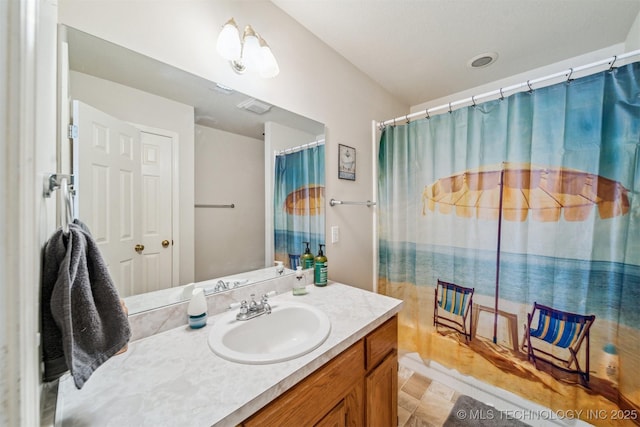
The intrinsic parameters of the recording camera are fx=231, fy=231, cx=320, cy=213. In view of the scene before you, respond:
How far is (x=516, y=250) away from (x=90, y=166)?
2.00m

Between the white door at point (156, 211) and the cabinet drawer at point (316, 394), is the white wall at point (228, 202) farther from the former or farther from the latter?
the cabinet drawer at point (316, 394)

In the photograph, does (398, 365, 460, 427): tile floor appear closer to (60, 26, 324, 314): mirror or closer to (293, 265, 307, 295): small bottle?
(293, 265, 307, 295): small bottle

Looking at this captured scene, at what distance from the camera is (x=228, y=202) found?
1089mm

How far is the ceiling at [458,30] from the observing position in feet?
3.94

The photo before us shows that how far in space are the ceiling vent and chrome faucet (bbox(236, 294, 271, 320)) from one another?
896mm

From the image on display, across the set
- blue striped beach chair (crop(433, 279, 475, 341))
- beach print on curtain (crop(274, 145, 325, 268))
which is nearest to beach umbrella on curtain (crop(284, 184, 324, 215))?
beach print on curtain (crop(274, 145, 325, 268))

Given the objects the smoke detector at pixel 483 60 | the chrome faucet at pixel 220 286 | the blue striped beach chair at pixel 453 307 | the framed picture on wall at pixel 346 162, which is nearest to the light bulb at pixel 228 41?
the framed picture on wall at pixel 346 162

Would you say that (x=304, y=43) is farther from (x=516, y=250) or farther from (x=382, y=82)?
(x=516, y=250)

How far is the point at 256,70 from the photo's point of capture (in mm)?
1120

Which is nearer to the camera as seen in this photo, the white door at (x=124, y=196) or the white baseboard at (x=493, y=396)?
the white door at (x=124, y=196)

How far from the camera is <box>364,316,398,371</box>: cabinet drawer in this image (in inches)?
37.2

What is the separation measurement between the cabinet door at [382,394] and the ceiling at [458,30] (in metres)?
1.77

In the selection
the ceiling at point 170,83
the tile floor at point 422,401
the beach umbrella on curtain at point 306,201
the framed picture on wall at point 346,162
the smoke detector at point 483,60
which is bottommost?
the tile floor at point 422,401

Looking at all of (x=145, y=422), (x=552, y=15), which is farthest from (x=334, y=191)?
(x=552, y=15)
